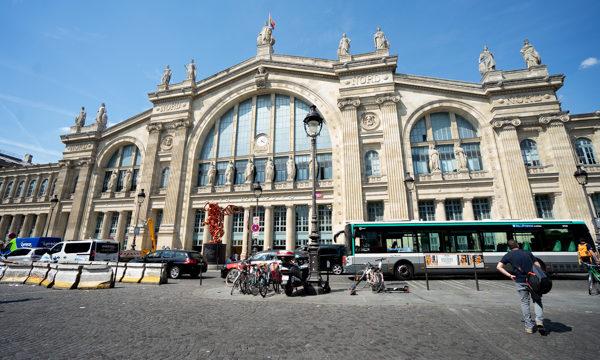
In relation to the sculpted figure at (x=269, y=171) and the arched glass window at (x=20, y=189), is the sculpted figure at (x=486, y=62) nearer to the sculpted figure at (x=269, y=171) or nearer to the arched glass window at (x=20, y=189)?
the sculpted figure at (x=269, y=171)

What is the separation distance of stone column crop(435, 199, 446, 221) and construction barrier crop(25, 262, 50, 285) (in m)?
24.5

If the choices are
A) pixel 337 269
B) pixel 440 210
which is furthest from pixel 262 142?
pixel 440 210

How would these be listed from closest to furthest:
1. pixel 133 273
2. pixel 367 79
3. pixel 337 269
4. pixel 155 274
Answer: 1. pixel 155 274
2. pixel 133 273
3. pixel 337 269
4. pixel 367 79

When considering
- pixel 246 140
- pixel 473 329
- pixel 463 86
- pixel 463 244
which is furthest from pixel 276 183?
pixel 473 329

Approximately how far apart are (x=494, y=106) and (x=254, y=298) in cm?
2520

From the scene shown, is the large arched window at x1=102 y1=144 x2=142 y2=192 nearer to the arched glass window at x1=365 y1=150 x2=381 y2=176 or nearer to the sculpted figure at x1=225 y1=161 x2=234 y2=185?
the sculpted figure at x1=225 y1=161 x2=234 y2=185

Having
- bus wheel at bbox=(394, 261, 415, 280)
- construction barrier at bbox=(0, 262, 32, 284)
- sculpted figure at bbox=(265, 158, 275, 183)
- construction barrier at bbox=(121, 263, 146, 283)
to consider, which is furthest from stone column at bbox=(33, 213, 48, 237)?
bus wheel at bbox=(394, 261, 415, 280)

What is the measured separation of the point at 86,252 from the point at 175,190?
10971 millimetres

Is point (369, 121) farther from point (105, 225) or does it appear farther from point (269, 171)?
point (105, 225)

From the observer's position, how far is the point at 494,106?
22625mm

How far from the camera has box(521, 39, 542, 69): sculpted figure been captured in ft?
75.6

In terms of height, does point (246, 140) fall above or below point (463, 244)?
above

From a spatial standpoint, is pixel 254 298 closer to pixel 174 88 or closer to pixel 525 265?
pixel 525 265

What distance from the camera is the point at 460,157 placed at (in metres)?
22.5
